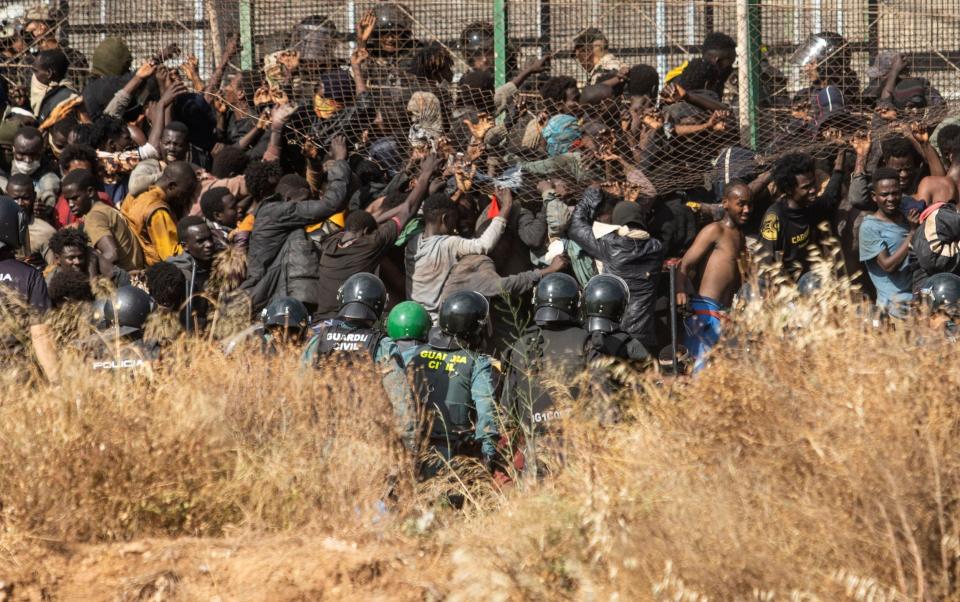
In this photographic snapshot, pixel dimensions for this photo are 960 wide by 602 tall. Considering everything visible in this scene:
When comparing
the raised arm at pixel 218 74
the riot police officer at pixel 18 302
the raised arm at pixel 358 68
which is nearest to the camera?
the riot police officer at pixel 18 302

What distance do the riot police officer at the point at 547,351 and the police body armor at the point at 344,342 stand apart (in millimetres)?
813

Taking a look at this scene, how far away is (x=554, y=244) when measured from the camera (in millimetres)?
10852

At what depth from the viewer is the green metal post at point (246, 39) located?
13.2m

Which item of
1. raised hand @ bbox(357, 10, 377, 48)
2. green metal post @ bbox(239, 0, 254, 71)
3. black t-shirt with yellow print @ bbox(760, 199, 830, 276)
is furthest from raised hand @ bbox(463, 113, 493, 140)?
green metal post @ bbox(239, 0, 254, 71)

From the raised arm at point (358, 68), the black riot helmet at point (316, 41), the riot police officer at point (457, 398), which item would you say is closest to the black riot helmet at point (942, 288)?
the riot police officer at point (457, 398)

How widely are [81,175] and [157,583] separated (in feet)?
17.2

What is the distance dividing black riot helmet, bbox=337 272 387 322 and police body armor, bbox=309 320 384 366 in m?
0.10

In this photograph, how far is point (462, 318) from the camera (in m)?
8.75

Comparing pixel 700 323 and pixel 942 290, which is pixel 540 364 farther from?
pixel 942 290

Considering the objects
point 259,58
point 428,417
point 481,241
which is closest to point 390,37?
point 259,58

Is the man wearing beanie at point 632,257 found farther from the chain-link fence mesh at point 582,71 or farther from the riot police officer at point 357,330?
the riot police officer at point 357,330

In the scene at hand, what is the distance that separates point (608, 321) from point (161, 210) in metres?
3.97

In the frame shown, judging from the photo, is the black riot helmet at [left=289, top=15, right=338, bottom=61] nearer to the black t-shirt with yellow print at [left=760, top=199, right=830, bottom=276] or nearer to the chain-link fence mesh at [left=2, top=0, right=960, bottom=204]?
the chain-link fence mesh at [left=2, top=0, right=960, bottom=204]

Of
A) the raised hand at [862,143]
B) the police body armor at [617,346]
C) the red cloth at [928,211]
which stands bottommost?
the police body armor at [617,346]
